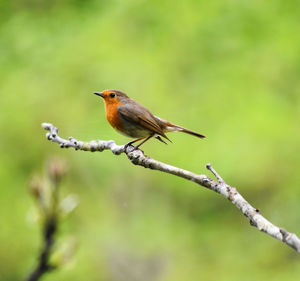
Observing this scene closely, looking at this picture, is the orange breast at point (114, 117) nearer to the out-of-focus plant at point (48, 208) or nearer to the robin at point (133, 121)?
the robin at point (133, 121)

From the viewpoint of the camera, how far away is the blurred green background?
5984 mm

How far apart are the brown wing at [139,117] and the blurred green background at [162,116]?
2.03 metres

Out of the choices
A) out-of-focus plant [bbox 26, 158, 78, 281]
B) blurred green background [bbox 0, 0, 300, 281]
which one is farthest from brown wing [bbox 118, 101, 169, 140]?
blurred green background [bbox 0, 0, 300, 281]

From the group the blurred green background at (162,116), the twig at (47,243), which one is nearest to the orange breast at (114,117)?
the twig at (47,243)

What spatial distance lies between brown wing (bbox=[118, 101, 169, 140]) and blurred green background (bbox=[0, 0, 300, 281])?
203 cm

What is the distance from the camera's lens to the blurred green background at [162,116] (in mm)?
5984

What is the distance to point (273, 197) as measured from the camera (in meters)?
6.62

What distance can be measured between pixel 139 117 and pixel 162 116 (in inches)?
113

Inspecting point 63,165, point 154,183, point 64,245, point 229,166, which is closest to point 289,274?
point 229,166

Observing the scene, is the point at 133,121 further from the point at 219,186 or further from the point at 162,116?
the point at 162,116

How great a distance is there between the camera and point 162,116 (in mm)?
6527

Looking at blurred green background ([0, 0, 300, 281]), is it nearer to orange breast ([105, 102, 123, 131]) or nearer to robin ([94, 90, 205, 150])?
robin ([94, 90, 205, 150])

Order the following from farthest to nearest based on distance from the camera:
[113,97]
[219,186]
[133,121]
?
[113,97], [133,121], [219,186]

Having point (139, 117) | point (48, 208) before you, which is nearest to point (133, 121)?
point (139, 117)
